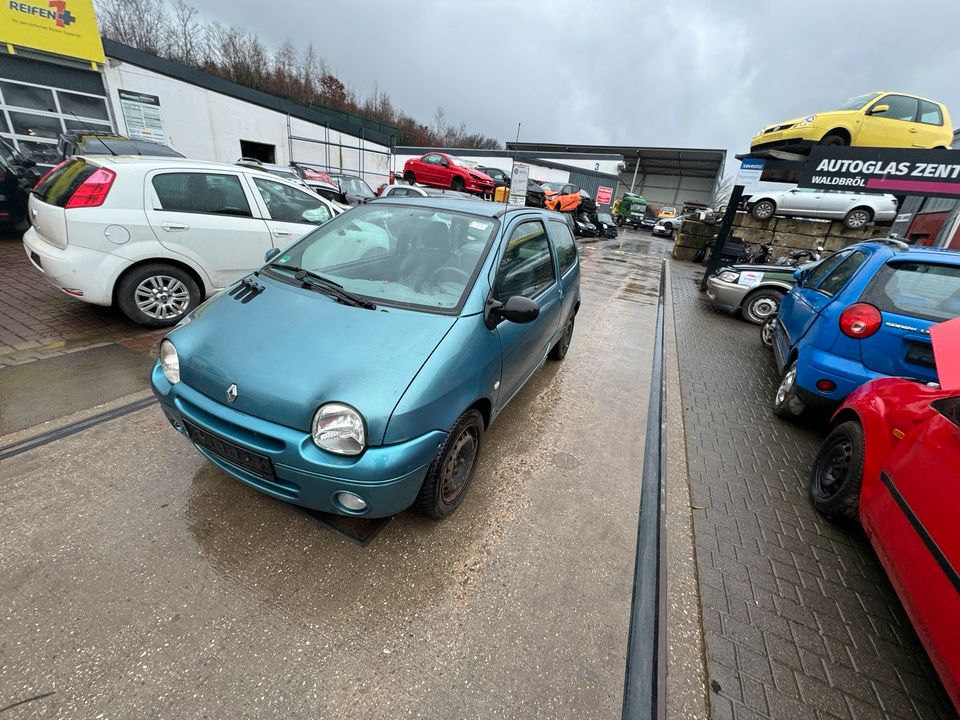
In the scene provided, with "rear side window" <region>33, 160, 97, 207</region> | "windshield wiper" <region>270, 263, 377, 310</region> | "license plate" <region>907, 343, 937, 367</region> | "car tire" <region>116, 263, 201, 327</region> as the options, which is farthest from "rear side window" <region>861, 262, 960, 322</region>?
"rear side window" <region>33, 160, 97, 207</region>

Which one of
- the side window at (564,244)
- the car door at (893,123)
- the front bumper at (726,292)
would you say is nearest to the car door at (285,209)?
the side window at (564,244)

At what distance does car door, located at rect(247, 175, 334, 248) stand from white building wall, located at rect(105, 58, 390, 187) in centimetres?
→ 1533

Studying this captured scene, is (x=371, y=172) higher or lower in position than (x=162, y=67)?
lower

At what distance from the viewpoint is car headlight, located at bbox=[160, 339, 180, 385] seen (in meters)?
2.14

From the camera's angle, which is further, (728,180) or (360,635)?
(728,180)

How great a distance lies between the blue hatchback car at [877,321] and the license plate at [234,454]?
4.06 m

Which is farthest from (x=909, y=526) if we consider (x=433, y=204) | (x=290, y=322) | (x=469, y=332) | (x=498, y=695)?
(x=433, y=204)

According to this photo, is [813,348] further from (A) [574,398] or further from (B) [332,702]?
(B) [332,702]

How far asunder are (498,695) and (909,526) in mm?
1927

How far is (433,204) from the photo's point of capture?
10.3ft

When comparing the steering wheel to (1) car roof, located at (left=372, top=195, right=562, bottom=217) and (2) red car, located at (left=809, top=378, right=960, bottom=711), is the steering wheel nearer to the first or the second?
(1) car roof, located at (left=372, top=195, right=562, bottom=217)

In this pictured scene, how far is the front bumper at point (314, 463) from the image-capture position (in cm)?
178

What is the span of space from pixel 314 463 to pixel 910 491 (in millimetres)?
2681

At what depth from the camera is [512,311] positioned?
7.76 feet
